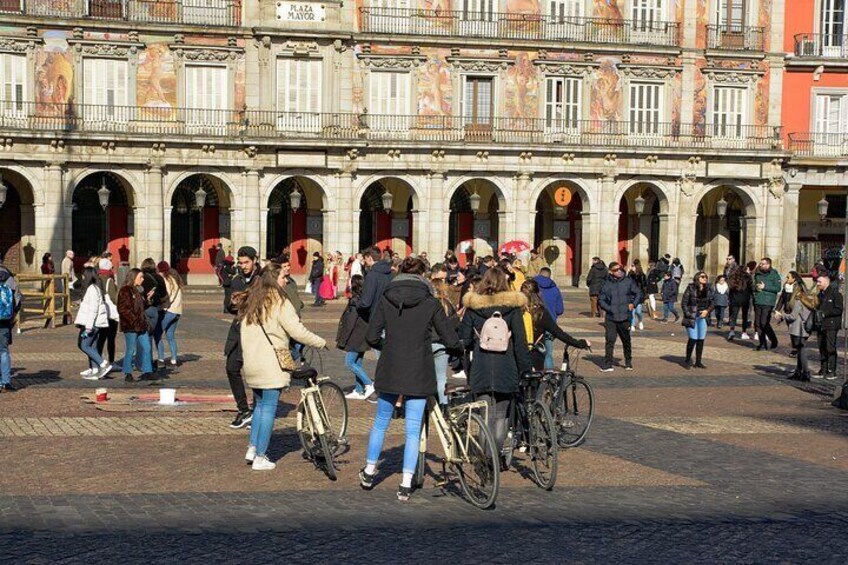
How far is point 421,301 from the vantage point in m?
9.90

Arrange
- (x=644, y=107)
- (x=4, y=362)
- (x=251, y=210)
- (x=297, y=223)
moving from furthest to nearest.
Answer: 1. (x=297, y=223)
2. (x=644, y=107)
3. (x=251, y=210)
4. (x=4, y=362)

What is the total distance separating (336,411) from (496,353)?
2.10 metres

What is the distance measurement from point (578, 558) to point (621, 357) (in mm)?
14737

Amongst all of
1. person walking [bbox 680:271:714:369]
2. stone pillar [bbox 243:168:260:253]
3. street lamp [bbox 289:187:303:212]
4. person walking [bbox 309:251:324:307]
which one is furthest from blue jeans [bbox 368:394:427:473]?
street lamp [bbox 289:187:303:212]

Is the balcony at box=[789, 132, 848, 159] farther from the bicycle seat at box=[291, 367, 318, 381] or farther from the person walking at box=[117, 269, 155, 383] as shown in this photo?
the bicycle seat at box=[291, 367, 318, 381]

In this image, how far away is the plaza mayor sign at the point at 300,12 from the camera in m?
41.1

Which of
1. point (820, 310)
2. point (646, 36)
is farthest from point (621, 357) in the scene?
point (646, 36)

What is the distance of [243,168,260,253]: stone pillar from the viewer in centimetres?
4112

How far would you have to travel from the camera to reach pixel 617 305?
20.2 meters

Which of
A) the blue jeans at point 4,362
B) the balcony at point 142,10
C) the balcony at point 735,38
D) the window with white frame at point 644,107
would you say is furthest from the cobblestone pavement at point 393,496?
the balcony at point 735,38

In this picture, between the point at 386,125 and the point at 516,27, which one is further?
the point at 516,27

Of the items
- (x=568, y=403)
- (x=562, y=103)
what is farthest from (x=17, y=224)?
(x=568, y=403)

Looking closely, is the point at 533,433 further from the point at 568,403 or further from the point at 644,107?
the point at 644,107

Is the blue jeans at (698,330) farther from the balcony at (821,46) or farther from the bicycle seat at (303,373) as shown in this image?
the balcony at (821,46)
